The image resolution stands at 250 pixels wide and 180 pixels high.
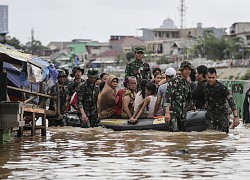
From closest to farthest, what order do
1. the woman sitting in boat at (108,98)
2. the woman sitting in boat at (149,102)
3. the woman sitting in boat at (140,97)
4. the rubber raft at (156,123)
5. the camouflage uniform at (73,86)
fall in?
the rubber raft at (156,123) < the woman sitting in boat at (149,102) < the woman sitting in boat at (140,97) < the woman sitting in boat at (108,98) < the camouflage uniform at (73,86)

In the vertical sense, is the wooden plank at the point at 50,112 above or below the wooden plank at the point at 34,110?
below

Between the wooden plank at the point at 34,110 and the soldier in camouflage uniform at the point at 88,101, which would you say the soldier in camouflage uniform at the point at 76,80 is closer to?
the soldier in camouflage uniform at the point at 88,101

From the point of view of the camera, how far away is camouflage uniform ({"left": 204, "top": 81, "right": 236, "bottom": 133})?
16.8 m

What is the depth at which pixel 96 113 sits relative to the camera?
1955 cm

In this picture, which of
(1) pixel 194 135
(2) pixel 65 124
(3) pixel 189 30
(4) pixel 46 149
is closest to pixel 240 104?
(2) pixel 65 124

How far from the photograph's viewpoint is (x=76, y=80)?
20781mm

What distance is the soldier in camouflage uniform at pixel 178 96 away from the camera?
670 inches

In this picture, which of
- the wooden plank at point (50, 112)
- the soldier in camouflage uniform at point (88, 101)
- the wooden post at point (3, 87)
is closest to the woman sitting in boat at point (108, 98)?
the soldier in camouflage uniform at point (88, 101)

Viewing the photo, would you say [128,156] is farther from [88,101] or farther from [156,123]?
[88,101]

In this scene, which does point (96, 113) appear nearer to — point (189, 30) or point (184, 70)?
point (184, 70)

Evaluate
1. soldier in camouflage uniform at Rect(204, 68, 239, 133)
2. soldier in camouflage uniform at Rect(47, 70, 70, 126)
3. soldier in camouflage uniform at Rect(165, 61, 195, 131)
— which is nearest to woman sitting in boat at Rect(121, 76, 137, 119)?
soldier in camouflage uniform at Rect(165, 61, 195, 131)

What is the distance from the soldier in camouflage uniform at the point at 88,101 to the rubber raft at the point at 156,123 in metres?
0.26

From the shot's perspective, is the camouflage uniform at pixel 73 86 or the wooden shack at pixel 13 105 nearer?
the wooden shack at pixel 13 105

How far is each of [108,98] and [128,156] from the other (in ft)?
20.6
